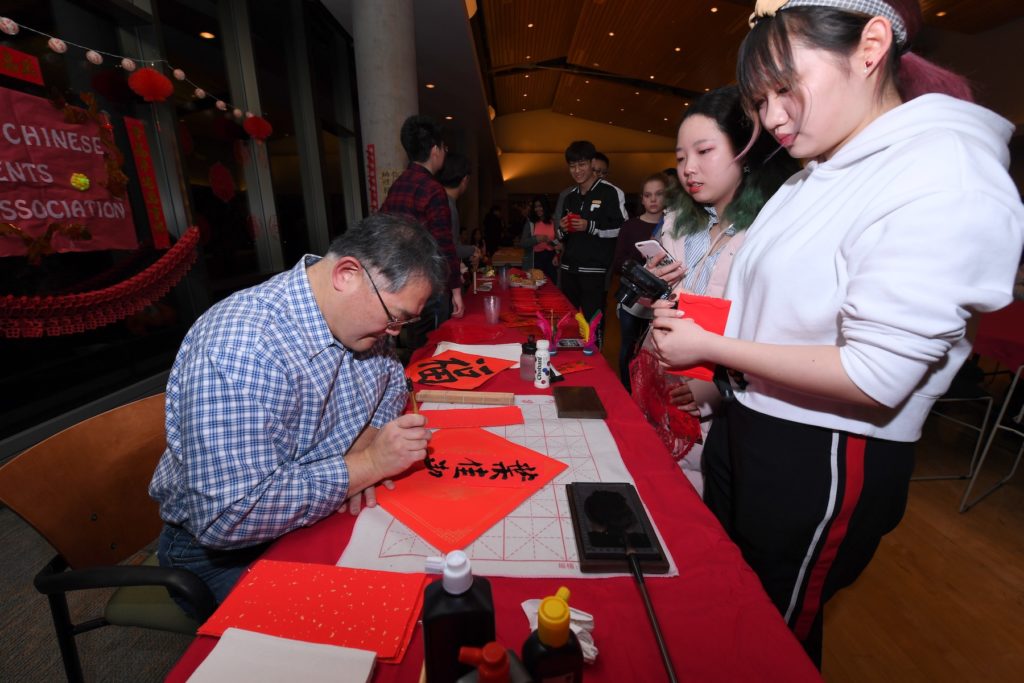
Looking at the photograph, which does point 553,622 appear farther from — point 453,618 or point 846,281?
point 846,281

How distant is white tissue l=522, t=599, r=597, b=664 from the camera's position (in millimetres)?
569

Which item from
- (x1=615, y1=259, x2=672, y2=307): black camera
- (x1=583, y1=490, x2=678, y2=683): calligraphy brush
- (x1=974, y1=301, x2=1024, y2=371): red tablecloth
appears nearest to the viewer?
(x1=583, y1=490, x2=678, y2=683): calligraphy brush

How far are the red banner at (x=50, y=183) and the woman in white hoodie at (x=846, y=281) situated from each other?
6.60ft

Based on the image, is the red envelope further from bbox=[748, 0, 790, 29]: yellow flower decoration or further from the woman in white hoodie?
bbox=[748, 0, 790, 29]: yellow flower decoration

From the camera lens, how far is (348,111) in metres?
5.28

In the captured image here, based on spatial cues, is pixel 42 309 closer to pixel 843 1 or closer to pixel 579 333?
pixel 579 333

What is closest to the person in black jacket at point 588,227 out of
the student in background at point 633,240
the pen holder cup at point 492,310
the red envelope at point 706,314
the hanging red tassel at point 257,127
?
→ the student in background at point 633,240

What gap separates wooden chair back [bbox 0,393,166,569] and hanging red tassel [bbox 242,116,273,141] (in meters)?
2.33

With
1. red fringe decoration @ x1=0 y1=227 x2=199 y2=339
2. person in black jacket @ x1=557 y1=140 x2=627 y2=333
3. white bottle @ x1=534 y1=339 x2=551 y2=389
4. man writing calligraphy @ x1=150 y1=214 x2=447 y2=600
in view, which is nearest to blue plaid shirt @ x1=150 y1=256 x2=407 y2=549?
man writing calligraphy @ x1=150 y1=214 x2=447 y2=600

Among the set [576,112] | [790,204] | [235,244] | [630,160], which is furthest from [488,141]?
[790,204]

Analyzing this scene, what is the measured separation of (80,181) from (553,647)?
7.24 ft

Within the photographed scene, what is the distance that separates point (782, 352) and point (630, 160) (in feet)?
55.7

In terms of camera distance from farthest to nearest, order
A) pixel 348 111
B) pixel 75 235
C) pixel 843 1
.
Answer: pixel 348 111
pixel 75 235
pixel 843 1

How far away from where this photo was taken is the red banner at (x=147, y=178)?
1949 millimetres
